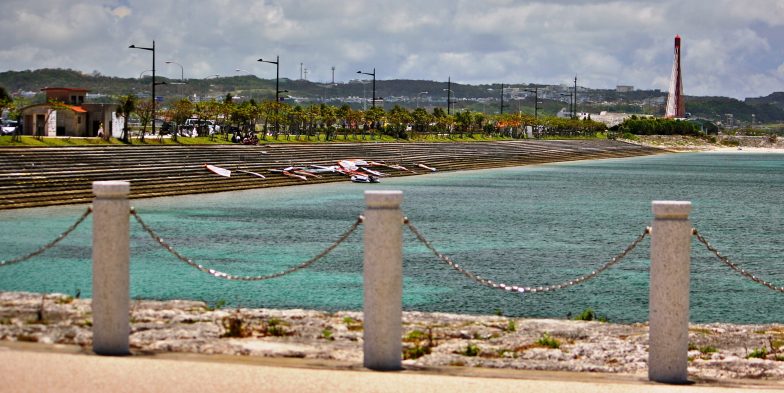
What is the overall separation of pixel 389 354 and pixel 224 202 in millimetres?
42999

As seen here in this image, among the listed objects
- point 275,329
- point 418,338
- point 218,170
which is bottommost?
point 218,170

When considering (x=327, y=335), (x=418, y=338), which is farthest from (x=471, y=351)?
(x=327, y=335)

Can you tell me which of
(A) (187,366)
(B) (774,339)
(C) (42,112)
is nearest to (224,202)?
(C) (42,112)

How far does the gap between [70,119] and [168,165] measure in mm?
18902

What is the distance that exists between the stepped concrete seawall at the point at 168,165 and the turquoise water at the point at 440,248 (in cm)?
204

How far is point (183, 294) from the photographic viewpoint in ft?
69.8

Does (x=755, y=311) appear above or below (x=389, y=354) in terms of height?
below

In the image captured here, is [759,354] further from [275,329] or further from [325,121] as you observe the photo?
[325,121]

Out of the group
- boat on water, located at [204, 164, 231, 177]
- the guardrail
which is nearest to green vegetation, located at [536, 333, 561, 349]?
the guardrail

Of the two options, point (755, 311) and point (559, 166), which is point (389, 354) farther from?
point (559, 166)

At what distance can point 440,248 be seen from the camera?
112 ft

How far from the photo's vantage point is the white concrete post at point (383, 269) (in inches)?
328

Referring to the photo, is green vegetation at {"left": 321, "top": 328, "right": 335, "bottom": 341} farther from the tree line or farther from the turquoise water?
the tree line

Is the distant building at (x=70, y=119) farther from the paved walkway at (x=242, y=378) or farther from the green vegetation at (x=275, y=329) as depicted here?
the paved walkway at (x=242, y=378)
